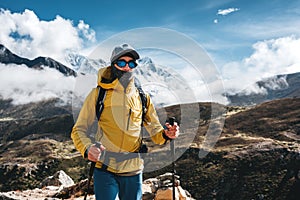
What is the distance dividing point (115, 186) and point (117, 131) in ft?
2.84

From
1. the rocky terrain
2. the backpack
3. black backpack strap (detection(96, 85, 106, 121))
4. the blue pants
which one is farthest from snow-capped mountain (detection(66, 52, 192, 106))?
the rocky terrain

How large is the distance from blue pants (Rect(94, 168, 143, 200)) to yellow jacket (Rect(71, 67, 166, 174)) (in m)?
0.11

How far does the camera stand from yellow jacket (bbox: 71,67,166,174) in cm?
521

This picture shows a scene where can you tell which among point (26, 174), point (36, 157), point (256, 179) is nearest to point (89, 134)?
point (256, 179)

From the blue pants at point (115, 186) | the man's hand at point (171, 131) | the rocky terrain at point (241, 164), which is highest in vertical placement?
the man's hand at point (171, 131)

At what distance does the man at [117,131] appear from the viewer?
17.1 ft

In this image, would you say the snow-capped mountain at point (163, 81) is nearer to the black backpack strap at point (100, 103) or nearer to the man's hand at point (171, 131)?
the man's hand at point (171, 131)

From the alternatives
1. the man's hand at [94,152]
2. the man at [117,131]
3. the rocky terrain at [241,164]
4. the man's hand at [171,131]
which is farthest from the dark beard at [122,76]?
the rocky terrain at [241,164]

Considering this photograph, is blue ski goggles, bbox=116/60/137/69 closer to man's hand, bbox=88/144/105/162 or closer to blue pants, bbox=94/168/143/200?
man's hand, bbox=88/144/105/162

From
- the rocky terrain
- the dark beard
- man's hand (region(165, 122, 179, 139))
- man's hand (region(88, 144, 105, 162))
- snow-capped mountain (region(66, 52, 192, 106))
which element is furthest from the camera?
the rocky terrain

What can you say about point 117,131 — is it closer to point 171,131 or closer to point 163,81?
point 171,131

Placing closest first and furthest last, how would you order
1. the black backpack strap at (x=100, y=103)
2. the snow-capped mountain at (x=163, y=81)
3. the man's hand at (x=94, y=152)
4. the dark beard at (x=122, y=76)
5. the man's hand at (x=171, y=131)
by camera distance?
the man's hand at (x=94, y=152)
the black backpack strap at (x=100, y=103)
the dark beard at (x=122, y=76)
the man's hand at (x=171, y=131)
the snow-capped mountain at (x=163, y=81)

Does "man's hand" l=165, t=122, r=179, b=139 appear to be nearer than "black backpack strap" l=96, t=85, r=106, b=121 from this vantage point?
No

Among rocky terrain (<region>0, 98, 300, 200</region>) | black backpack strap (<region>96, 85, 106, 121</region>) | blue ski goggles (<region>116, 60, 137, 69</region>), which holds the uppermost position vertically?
blue ski goggles (<region>116, 60, 137, 69</region>)
